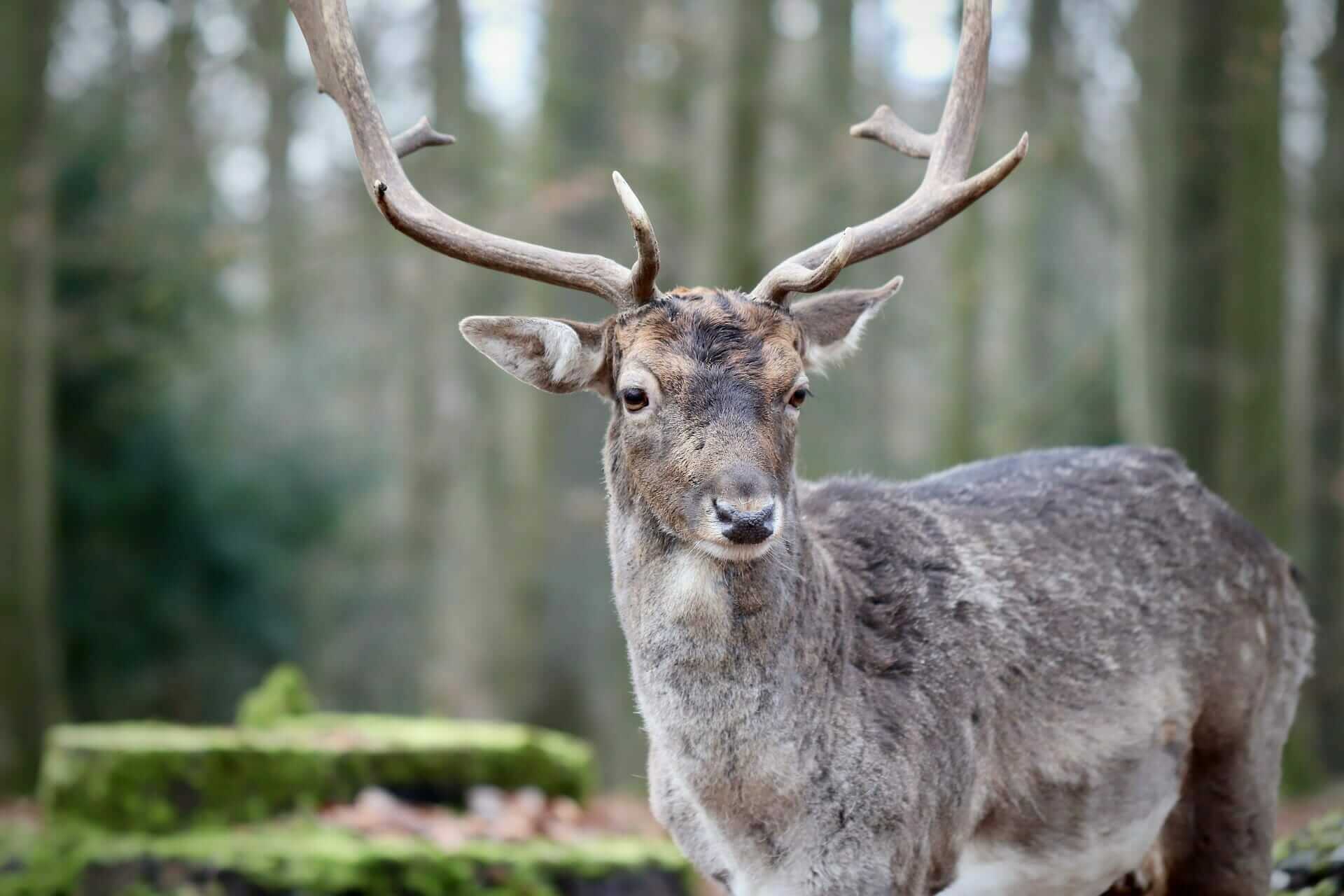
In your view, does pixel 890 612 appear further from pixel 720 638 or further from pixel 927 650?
pixel 720 638

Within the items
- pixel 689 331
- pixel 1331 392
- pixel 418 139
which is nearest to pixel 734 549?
pixel 689 331

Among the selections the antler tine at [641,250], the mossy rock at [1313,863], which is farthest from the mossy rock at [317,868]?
the antler tine at [641,250]

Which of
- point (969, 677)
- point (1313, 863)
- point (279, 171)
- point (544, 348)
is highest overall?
point (279, 171)

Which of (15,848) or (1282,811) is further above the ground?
(15,848)

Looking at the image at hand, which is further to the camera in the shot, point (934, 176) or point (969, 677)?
point (934, 176)

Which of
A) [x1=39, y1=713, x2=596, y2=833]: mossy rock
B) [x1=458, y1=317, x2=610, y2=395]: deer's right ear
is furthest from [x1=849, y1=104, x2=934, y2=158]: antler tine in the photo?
[x1=39, y1=713, x2=596, y2=833]: mossy rock

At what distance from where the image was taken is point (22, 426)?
14961 millimetres

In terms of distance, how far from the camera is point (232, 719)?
19750mm

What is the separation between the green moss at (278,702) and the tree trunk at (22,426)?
13.6 ft

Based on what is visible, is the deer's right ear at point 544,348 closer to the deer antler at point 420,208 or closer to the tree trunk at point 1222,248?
the deer antler at point 420,208

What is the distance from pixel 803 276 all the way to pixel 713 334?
438 millimetres

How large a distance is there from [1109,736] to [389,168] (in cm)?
363

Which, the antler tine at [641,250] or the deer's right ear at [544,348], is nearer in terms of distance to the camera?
the antler tine at [641,250]

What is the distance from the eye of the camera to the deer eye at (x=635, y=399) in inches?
200
